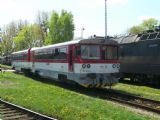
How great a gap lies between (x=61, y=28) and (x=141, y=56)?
58360 millimetres

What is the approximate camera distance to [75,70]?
21.4m

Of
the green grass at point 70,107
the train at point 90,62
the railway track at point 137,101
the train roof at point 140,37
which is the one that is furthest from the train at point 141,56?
the green grass at point 70,107

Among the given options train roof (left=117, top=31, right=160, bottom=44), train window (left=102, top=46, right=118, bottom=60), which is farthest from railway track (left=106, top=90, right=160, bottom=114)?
train roof (left=117, top=31, right=160, bottom=44)

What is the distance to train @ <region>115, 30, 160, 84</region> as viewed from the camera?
2409 cm

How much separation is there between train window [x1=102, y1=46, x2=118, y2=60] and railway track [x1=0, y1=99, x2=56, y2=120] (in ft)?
24.7

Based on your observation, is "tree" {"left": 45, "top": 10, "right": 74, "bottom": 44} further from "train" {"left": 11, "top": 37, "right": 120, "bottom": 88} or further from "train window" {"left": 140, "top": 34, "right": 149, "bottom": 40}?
"train" {"left": 11, "top": 37, "right": 120, "bottom": 88}

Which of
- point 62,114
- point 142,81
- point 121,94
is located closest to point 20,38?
point 142,81

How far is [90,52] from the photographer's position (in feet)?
68.6

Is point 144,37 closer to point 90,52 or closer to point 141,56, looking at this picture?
point 141,56

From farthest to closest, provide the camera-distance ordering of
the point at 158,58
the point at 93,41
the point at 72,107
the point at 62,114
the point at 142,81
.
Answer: the point at 142,81 → the point at 158,58 → the point at 93,41 → the point at 72,107 → the point at 62,114

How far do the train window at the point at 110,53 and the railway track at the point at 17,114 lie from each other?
7526 mm

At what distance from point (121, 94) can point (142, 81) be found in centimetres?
694

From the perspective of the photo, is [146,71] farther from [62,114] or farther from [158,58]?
[62,114]

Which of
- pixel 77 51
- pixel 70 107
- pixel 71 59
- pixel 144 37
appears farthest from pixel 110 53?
pixel 70 107
